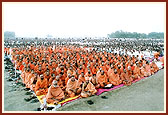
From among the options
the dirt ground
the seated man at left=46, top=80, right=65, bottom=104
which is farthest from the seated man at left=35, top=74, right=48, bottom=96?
the seated man at left=46, top=80, right=65, bottom=104

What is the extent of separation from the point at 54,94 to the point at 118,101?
247cm

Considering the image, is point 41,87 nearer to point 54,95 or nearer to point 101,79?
point 54,95

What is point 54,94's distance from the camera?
6.06 metres

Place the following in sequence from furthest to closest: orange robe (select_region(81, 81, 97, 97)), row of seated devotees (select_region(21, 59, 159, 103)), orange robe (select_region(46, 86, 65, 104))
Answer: orange robe (select_region(81, 81, 97, 97)) < row of seated devotees (select_region(21, 59, 159, 103)) < orange robe (select_region(46, 86, 65, 104))

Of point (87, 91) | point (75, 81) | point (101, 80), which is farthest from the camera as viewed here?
point (101, 80)

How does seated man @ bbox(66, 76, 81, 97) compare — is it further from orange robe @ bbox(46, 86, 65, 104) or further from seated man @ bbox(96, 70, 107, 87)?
seated man @ bbox(96, 70, 107, 87)

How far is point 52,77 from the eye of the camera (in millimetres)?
7492

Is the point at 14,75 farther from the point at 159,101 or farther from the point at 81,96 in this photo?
the point at 159,101

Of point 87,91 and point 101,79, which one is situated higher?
point 101,79

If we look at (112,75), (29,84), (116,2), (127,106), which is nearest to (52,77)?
(29,84)

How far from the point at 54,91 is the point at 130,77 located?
432 centimetres

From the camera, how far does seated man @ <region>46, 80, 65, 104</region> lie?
5922mm

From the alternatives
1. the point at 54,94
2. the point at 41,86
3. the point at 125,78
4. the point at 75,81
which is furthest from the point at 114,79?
the point at 41,86

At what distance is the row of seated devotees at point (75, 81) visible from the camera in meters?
6.17
